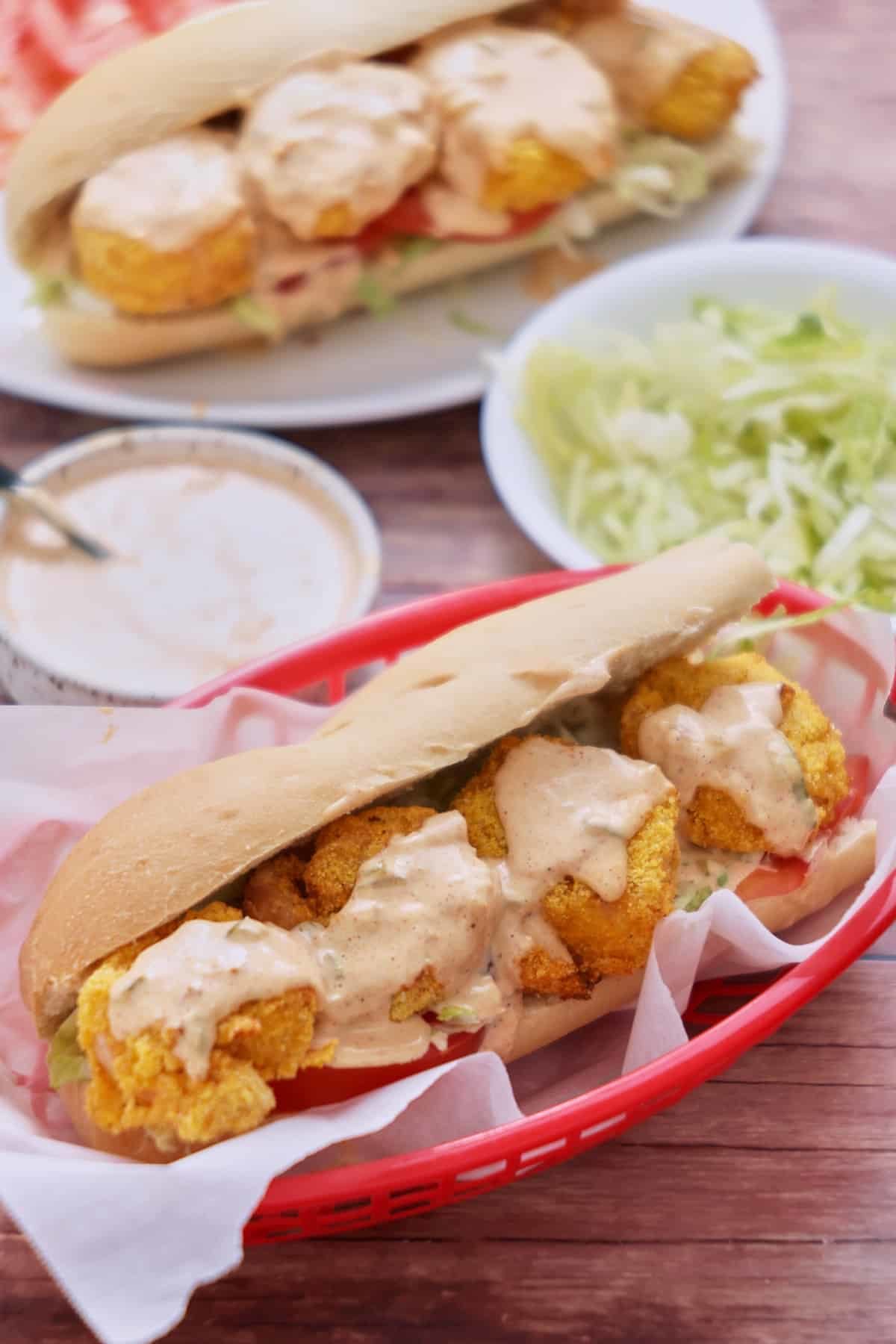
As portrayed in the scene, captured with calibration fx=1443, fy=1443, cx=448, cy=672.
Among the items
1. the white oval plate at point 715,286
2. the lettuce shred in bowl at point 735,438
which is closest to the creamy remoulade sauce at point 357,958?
the lettuce shred in bowl at point 735,438

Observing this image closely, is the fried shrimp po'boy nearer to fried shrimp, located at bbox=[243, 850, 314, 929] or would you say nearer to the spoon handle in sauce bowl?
fried shrimp, located at bbox=[243, 850, 314, 929]

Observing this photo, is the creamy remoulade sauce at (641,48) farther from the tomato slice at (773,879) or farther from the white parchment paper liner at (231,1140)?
the tomato slice at (773,879)

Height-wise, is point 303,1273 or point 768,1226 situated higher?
point 303,1273

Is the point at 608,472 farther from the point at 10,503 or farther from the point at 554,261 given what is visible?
the point at 10,503

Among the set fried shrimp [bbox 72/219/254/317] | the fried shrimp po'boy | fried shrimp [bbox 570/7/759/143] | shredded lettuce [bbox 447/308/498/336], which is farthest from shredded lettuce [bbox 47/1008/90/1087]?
fried shrimp [bbox 570/7/759/143]

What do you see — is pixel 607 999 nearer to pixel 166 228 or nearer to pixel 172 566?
pixel 172 566

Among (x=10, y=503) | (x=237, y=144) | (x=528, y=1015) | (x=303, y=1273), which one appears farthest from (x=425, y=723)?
(x=237, y=144)

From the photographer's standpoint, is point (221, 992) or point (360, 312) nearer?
point (221, 992)

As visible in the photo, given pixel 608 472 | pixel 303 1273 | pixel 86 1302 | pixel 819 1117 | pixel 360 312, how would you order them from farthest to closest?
pixel 360 312
pixel 608 472
pixel 819 1117
pixel 303 1273
pixel 86 1302
